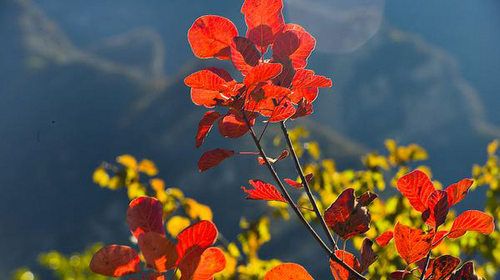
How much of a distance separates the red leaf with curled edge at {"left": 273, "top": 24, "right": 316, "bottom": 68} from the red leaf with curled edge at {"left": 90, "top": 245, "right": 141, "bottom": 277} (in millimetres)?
332

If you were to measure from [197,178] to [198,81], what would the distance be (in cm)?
2104

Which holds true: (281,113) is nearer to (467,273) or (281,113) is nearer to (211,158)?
(211,158)

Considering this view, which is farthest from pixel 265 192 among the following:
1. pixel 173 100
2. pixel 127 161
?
pixel 173 100

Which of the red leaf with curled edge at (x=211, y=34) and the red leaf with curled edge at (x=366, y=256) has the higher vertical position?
the red leaf with curled edge at (x=211, y=34)

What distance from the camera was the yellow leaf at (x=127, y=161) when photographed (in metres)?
2.36

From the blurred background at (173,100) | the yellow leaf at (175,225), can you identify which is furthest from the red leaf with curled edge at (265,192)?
the blurred background at (173,100)

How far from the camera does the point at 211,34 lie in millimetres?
633

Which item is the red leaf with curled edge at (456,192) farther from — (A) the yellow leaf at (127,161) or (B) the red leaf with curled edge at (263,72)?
(A) the yellow leaf at (127,161)

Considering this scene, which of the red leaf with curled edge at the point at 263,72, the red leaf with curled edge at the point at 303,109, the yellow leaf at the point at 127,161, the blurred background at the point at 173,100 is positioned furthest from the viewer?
the blurred background at the point at 173,100

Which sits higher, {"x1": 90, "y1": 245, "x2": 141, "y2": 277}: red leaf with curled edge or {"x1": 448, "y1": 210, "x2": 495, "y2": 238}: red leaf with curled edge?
{"x1": 448, "y1": 210, "x2": 495, "y2": 238}: red leaf with curled edge

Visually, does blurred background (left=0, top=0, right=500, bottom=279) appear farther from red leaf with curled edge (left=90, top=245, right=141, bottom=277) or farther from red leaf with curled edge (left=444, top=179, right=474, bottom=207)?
red leaf with curled edge (left=90, top=245, right=141, bottom=277)

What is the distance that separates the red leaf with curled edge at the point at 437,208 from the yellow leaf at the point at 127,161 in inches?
74.8

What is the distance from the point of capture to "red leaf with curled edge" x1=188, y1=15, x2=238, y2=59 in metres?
0.62

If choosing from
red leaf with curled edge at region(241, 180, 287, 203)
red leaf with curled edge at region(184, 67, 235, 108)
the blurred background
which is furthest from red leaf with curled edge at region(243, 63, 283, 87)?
the blurred background
